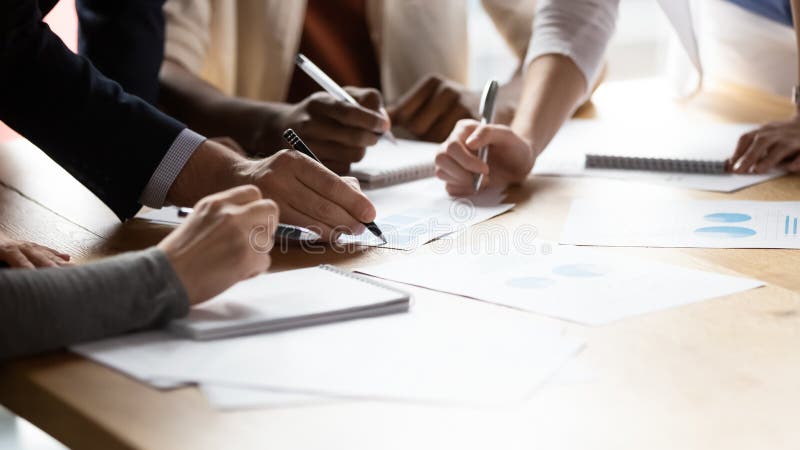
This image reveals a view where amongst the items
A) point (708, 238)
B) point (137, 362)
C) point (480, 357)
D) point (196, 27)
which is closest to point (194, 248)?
point (137, 362)

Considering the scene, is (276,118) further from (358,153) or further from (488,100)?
(488,100)

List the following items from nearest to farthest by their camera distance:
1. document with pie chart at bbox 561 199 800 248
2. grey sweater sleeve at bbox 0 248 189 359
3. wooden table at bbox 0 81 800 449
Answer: wooden table at bbox 0 81 800 449 → grey sweater sleeve at bbox 0 248 189 359 → document with pie chart at bbox 561 199 800 248

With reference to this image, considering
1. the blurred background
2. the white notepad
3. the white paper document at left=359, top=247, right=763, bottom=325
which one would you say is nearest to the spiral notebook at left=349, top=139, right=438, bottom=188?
the white paper document at left=359, top=247, right=763, bottom=325

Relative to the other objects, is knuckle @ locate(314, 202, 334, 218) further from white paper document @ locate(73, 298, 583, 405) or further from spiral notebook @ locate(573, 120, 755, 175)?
spiral notebook @ locate(573, 120, 755, 175)

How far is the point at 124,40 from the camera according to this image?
1.59 meters

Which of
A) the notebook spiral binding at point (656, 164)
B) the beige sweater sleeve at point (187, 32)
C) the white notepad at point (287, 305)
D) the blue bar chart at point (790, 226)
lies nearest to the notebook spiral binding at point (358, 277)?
the white notepad at point (287, 305)

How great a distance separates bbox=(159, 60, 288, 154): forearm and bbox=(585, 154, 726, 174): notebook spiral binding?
0.51 metres

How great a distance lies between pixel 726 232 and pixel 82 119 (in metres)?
0.78

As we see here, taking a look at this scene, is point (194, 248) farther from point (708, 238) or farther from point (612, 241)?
point (708, 238)

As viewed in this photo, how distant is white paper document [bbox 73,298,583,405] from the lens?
25.0 inches

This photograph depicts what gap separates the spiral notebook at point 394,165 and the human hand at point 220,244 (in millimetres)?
552

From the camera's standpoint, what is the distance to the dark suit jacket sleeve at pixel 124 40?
1593 millimetres

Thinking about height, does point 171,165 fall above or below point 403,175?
above

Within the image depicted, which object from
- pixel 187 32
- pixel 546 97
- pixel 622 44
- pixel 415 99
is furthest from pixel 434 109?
pixel 622 44
